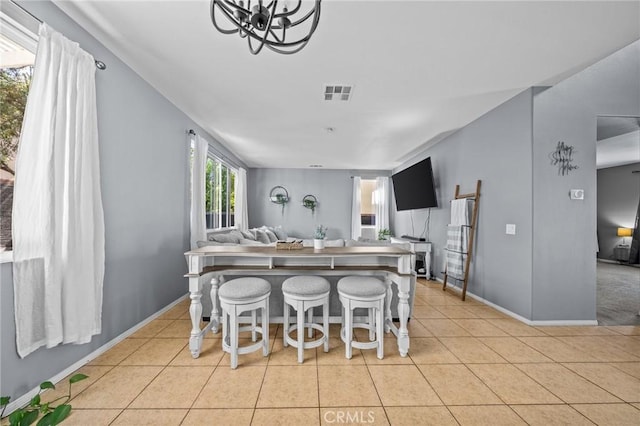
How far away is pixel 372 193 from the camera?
844cm

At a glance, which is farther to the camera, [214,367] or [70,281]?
[214,367]

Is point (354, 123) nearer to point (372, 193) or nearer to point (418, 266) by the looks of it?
point (418, 266)

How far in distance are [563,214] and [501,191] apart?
659mm

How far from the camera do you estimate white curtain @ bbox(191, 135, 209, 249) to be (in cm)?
386

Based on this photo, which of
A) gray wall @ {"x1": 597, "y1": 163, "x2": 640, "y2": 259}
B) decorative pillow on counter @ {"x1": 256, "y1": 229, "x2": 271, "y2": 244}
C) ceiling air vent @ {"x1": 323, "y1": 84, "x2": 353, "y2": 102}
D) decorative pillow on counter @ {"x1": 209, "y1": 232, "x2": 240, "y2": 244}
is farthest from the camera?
gray wall @ {"x1": 597, "y1": 163, "x2": 640, "y2": 259}

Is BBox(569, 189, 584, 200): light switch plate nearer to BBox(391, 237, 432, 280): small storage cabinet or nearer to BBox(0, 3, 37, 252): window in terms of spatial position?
BBox(391, 237, 432, 280): small storage cabinet

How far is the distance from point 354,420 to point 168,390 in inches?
51.1

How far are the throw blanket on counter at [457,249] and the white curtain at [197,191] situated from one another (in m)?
3.85

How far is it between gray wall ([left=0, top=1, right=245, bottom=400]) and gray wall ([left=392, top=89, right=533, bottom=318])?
4.19 m

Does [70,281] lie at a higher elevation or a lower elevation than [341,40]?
lower

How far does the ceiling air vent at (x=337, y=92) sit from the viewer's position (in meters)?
2.94

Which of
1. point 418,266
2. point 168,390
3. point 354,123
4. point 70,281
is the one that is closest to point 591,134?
point 354,123

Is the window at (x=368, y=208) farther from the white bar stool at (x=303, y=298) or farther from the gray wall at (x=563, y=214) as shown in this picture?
the white bar stool at (x=303, y=298)

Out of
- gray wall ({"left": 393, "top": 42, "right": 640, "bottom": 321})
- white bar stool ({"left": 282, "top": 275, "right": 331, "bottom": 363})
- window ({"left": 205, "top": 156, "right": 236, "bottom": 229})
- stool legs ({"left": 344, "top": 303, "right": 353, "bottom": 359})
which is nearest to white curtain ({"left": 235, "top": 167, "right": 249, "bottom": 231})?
window ({"left": 205, "top": 156, "right": 236, "bottom": 229})
